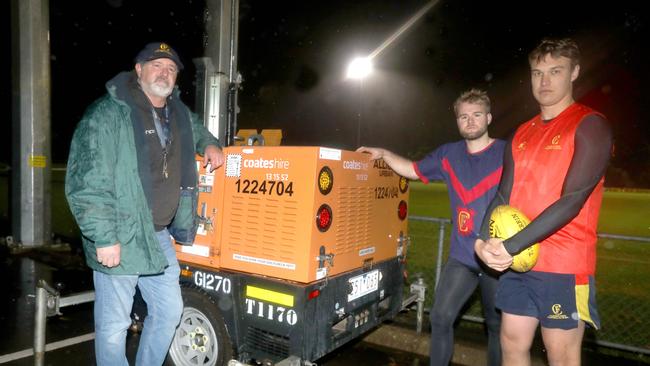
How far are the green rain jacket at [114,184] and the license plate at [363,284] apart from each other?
1.54m

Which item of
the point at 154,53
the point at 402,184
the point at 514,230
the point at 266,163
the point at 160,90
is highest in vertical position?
the point at 154,53

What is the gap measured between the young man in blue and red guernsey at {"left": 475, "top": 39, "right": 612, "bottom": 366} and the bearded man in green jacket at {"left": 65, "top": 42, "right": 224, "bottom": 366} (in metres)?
2.08

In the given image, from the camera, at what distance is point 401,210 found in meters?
4.43

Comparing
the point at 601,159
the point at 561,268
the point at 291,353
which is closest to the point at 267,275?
the point at 291,353

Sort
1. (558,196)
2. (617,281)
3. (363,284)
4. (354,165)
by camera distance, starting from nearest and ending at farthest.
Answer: (558,196) < (354,165) < (363,284) < (617,281)

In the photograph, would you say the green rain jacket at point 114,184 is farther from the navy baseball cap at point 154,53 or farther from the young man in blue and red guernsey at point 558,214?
the young man in blue and red guernsey at point 558,214

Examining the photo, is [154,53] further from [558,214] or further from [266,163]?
[558,214]

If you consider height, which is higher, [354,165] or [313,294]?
[354,165]

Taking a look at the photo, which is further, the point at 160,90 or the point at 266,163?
the point at 266,163

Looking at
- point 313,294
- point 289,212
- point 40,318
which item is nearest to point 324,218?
point 289,212

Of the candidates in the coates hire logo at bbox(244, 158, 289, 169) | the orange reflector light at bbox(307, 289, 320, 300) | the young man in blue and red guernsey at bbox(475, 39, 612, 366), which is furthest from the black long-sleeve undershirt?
the coates hire logo at bbox(244, 158, 289, 169)

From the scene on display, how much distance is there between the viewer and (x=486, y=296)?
3.42 m

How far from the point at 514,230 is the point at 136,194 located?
7.44 feet

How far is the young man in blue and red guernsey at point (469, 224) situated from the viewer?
3.43 metres
